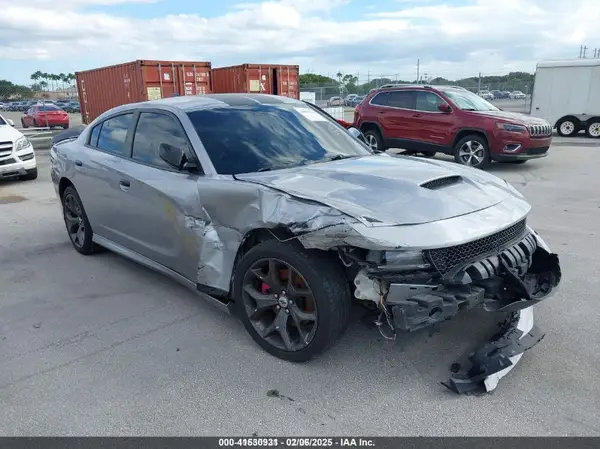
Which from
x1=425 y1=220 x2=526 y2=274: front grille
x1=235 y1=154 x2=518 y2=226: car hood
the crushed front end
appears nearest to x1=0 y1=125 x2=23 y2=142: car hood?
x1=235 y1=154 x2=518 y2=226: car hood

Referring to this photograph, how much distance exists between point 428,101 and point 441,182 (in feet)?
28.4

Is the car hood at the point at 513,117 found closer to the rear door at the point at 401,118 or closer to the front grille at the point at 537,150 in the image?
the front grille at the point at 537,150

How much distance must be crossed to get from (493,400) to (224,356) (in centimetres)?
168

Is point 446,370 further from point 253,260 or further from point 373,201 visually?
point 253,260

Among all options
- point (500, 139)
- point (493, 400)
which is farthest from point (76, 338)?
point (500, 139)

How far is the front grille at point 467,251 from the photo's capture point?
2.74 m

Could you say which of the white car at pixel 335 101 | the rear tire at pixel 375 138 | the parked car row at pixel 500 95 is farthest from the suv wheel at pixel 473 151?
the white car at pixel 335 101

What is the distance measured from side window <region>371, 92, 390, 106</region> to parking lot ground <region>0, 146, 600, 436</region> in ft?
27.2

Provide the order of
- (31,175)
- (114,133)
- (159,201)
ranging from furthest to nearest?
(31,175), (114,133), (159,201)

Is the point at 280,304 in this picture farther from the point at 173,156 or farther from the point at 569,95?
the point at 569,95

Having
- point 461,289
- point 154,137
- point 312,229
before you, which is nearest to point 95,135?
point 154,137

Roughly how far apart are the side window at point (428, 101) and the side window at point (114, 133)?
8.17 metres

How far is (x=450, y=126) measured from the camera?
427 inches

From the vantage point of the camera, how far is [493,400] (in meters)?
2.77
